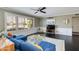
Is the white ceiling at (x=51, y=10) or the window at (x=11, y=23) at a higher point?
the white ceiling at (x=51, y=10)

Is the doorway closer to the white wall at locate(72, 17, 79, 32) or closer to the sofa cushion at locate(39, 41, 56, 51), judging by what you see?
the white wall at locate(72, 17, 79, 32)

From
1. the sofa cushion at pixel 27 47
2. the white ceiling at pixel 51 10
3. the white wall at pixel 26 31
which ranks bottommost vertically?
the sofa cushion at pixel 27 47

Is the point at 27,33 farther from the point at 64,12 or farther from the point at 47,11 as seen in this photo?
the point at 64,12

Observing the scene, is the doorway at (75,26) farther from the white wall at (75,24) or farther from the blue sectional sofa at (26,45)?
the blue sectional sofa at (26,45)

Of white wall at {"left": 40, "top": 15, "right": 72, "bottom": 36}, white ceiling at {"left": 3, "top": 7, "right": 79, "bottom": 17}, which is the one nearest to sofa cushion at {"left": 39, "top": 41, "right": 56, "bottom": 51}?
white wall at {"left": 40, "top": 15, "right": 72, "bottom": 36}

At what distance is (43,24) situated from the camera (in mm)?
1651

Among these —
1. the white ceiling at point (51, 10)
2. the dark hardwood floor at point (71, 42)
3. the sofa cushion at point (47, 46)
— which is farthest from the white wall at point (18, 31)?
the dark hardwood floor at point (71, 42)

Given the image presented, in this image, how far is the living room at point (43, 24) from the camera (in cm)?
→ 149

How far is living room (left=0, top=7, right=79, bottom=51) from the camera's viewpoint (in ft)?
4.89

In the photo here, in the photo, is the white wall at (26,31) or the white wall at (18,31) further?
the white wall at (26,31)

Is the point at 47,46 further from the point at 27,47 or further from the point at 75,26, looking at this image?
the point at 75,26
